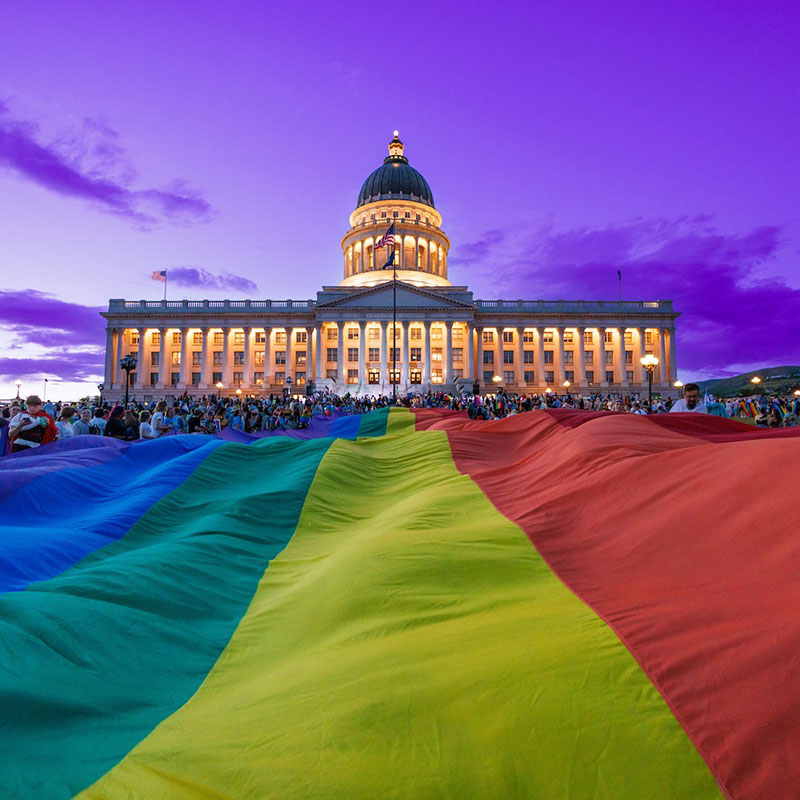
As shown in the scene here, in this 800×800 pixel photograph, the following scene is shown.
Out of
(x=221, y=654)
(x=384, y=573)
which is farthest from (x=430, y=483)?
(x=221, y=654)

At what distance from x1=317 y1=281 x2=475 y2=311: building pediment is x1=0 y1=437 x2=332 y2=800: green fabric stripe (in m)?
64.7

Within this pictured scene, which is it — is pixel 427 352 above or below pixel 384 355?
above

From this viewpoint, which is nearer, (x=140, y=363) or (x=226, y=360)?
(x=140, y=363)

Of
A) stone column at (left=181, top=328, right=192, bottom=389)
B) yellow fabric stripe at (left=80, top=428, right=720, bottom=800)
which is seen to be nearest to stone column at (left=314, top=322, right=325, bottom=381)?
stone column at (left=181, top=328, right=192, bottom=389)

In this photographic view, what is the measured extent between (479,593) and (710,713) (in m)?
1.14

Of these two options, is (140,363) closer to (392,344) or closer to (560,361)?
Answer: (392,344)

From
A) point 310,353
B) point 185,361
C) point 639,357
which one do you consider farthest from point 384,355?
point 639,357

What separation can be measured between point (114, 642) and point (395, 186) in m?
89.3

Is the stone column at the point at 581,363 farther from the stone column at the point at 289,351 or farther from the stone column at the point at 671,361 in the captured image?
the stone column at the point at 289,351

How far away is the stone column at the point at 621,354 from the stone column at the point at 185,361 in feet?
197

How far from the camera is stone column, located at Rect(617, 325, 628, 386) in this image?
2869 inches

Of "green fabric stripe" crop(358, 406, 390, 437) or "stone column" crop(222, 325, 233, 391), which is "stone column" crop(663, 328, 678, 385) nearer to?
"stone column" crop(222, 325, 233, 391)

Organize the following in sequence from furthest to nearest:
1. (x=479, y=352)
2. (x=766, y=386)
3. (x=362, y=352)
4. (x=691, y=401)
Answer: (x=766, y=386) < (x=479, y=352) < (x=362, y=352) < (x=691, y=401)

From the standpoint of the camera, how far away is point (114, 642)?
2.27m
